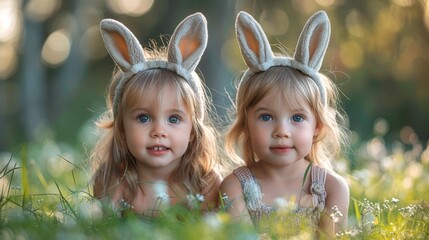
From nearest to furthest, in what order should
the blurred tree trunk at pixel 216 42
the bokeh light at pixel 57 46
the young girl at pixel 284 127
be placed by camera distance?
the young girl at pixel 284 127 → the blurred tree trunk at pixel 216 42 → the bokeh light at pixel 57 46

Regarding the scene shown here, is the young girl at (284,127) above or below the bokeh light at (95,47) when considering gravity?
below

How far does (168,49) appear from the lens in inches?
179

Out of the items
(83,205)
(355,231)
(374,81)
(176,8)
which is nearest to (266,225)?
(355,231)

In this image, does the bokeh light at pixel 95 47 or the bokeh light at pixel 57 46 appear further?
the bokeh light at pixel 95 47

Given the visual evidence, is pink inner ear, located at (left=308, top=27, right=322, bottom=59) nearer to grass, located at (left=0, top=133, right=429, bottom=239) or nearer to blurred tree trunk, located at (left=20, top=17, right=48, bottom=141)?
grass, located at (left=0, top=133, right=429, bottom=239)

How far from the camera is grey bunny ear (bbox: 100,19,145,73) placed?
4.54 m

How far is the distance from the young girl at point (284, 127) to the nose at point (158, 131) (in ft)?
1.49

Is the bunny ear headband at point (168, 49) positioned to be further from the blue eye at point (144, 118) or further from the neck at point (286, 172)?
the neck at point (286, 172)

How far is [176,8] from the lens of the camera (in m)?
13.4

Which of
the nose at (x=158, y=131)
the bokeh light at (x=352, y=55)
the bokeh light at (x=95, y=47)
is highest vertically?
the bokeh light at (x=95, y=47)

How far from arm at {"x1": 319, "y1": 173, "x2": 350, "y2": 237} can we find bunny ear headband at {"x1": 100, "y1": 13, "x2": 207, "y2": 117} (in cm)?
91

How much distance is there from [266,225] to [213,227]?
72 cm

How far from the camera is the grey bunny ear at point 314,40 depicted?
440cm

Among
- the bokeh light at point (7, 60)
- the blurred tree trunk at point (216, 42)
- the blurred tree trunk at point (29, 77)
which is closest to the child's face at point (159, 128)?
the blurred tree trunk at point (216, 42)
